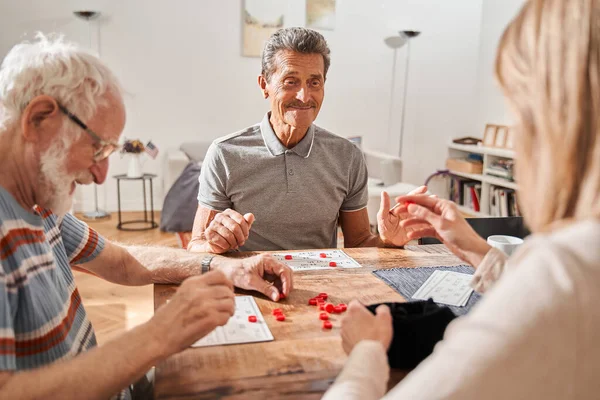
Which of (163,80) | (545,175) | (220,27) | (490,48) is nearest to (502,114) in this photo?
(490,48)

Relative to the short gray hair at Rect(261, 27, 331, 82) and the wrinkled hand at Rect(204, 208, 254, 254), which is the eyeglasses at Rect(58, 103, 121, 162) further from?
the short gray hair at Rect(261, 27, 331, 82)

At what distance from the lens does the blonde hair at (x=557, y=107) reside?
70cm

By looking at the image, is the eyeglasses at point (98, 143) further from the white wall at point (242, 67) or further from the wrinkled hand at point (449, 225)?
the white wall at point (242, 67)

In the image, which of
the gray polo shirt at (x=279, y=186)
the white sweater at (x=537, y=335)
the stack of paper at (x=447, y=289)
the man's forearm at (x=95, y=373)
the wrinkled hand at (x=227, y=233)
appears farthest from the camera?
the gray polo shirt at (x=279, y=186)

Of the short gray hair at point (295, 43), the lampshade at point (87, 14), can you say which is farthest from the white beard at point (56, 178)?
the lampshade at point (87, 14)

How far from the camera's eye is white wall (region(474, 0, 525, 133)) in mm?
6414

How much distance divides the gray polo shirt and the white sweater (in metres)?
1.56

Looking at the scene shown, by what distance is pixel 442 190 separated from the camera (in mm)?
7020

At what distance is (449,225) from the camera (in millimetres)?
1510

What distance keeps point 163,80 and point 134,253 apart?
4.63 metres

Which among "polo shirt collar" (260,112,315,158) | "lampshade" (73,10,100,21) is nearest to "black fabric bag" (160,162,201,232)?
"lampshade" (73,10,100,21)

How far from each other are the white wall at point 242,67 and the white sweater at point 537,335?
525 cm

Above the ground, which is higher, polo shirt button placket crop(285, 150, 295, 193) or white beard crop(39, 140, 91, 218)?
white beard crop(39, 140, 91, 218)

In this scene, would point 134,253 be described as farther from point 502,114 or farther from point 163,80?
point 502,114
